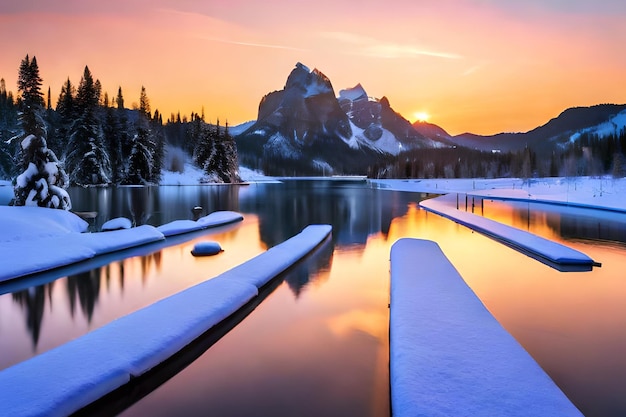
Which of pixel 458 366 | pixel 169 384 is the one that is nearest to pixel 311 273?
pixel 169 384

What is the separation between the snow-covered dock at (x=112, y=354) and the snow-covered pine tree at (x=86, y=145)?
87.2m

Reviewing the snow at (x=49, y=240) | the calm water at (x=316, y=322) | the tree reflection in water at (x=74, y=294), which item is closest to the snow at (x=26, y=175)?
the snow at (x=49, y=240)

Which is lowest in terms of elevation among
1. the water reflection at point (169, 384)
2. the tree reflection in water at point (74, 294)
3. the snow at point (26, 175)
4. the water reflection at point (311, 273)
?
the water reflection at point (169, 384)

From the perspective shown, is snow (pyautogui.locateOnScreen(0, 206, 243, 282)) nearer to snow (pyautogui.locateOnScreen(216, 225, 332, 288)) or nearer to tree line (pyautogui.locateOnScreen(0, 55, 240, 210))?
snow (pyautogui.locateOnScreen(216, 225, 332, 288))

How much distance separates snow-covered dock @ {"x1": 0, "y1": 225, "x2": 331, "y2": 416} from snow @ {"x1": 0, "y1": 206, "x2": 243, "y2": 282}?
9.70 meters

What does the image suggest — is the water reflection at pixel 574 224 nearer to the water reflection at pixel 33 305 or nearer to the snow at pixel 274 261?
the snow at pixel 274 261

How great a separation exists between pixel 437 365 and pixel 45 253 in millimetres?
19283

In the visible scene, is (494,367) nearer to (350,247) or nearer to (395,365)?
(395,365)

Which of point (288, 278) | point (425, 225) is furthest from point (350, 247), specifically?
point (425, 225)

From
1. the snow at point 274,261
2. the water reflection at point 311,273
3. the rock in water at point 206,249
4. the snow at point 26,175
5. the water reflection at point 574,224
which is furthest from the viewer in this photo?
the snow at point 26,175

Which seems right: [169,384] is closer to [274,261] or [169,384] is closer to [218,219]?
[274,261]

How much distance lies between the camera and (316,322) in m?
11.8

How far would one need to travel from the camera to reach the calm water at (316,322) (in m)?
7.82

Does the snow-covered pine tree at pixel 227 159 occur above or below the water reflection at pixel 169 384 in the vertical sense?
above
